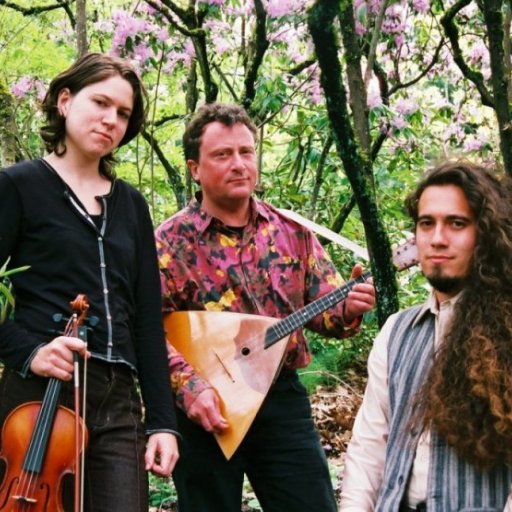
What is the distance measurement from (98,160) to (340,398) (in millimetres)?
4209

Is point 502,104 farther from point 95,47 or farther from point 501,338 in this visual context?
point 95,47

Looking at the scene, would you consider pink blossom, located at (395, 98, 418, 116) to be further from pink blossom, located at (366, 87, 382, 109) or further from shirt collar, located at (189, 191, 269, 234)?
shirt collar, located at (189, 191, 269, 234)

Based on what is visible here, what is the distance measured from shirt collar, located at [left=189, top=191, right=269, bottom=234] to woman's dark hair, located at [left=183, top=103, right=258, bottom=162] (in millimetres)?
207

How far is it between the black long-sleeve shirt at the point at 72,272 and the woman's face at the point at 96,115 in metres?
0.14

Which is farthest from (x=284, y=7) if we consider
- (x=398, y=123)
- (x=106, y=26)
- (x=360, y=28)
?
(x=106, y=26)

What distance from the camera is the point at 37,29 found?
830 centimetres

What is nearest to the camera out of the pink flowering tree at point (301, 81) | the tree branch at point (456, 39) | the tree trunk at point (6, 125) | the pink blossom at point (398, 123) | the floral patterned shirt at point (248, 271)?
the floral patterned shirt at point (248, 271)

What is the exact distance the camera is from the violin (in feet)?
7.88

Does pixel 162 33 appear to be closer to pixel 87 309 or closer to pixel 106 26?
pixel 106 26

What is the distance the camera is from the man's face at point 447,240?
8.67 feet

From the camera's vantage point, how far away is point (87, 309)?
104 inches

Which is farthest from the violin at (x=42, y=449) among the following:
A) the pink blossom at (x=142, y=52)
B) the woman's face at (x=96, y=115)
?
the pink blossom at (x=142, y=52)

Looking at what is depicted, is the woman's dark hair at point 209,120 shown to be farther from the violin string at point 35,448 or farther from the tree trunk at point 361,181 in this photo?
the violin string at point 35,448

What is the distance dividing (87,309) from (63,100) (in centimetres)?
79
